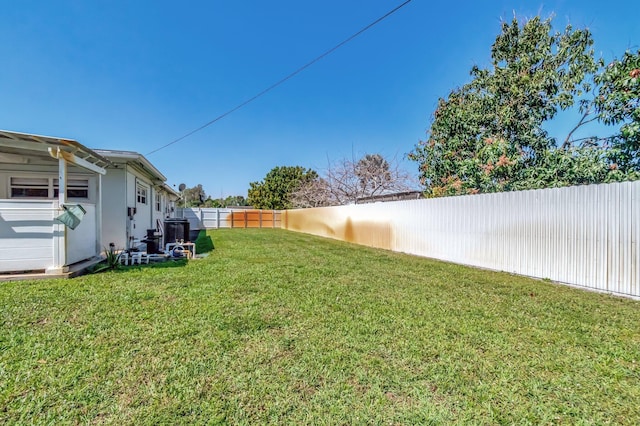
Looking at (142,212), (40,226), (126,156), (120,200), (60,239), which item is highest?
(126,156)

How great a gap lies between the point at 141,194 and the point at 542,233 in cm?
1172

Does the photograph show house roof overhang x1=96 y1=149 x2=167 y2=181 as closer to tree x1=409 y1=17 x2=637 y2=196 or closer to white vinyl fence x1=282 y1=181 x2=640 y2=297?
white vinyl fence x1=282 y1=181 x2=640 y2=297

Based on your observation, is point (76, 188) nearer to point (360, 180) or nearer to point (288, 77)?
point (288, 77)

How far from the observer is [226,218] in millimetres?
23625

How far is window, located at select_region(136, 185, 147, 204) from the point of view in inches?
385

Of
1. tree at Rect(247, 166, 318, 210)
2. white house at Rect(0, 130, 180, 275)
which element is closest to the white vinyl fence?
white house at Rect(0, 130, 180, 275)

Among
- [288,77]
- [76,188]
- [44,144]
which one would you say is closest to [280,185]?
[288,77]

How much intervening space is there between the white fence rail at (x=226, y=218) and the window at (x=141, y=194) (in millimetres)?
11589

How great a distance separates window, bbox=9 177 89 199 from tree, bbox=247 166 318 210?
2516 cm

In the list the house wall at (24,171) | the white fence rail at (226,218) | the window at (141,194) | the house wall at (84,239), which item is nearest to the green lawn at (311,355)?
the house wall at (84,239)

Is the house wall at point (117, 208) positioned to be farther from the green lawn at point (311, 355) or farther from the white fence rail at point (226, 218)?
the white fence rail at point (226, 218)

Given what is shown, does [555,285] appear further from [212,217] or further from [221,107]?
[212,217]

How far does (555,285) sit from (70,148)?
8.96 metres

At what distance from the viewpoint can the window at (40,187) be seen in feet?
24.7
